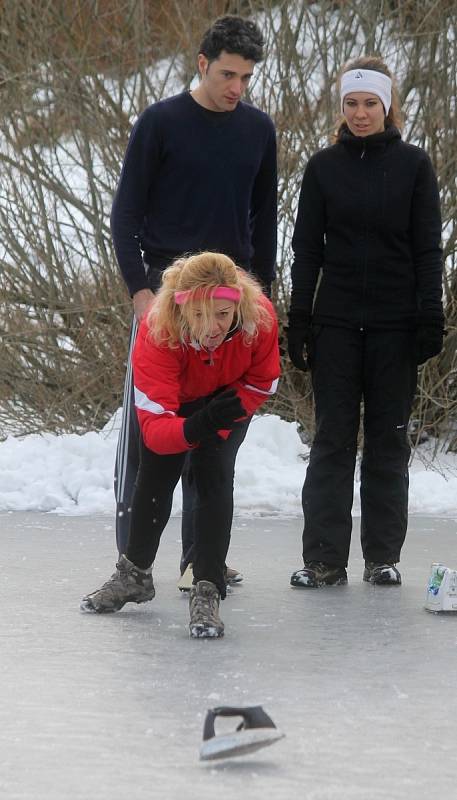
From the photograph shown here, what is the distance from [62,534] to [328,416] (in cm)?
159

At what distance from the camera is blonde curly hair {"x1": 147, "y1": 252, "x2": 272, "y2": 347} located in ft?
13.7

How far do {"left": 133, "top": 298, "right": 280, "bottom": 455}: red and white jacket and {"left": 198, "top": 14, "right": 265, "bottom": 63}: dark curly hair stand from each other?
82 cm

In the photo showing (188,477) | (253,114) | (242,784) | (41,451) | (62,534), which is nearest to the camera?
(242,784)

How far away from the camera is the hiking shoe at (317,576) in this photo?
5043mm

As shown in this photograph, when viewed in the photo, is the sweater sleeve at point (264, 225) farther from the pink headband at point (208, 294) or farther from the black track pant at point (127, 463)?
the pink headband at point (208, 294)

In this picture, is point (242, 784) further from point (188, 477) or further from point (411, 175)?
point (411, 175)

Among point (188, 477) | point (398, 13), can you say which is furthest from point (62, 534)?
point (398, 13)

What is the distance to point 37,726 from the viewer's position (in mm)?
3242

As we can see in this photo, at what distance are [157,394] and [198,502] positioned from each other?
35cm

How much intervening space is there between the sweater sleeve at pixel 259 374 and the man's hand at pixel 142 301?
42cm

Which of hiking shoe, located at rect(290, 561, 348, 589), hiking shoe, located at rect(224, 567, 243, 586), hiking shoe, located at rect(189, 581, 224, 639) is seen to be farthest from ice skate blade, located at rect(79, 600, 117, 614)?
hiking shoe, located at rect(290, 561, 348, 589)

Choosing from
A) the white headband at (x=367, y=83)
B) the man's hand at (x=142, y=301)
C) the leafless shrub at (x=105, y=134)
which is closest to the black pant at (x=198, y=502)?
the man's hand at (x=142, y=301)

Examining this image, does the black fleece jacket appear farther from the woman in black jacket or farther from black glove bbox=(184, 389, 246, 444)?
black glove bbox=(184, 389, 246, 444)

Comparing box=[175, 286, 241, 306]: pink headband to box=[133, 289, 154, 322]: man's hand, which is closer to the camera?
box=[175, 286, 241, 306]: pink headband
